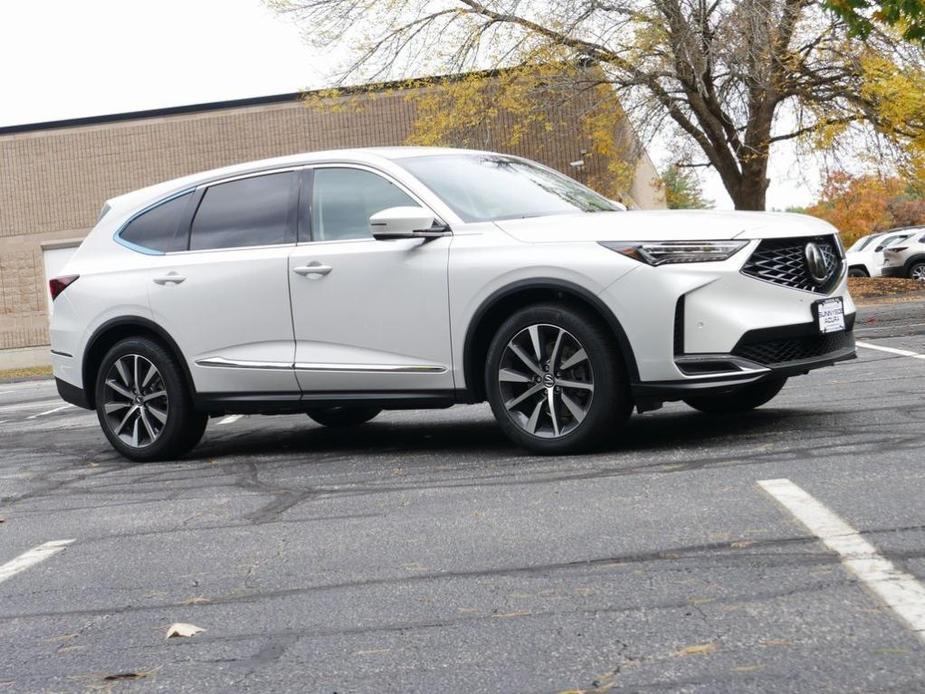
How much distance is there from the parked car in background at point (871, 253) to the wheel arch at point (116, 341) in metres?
27.1

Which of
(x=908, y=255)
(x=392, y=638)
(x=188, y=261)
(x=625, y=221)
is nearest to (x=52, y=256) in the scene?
(x=908, y=255)

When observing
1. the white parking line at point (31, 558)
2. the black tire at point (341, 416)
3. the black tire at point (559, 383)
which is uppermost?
the black tire at point (559, 383)

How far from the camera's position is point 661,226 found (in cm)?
639

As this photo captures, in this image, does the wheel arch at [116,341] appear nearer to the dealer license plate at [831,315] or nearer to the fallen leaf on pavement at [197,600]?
the fallen leaf on pavement at [197,600]

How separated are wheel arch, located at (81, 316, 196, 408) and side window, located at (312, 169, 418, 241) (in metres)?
1.26

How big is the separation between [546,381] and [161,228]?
10.1 feet

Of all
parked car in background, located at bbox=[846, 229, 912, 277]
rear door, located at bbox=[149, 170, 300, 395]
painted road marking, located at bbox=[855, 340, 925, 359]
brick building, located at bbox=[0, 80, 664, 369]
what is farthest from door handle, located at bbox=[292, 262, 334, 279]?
parked car in background, located at bbox=[846, 229, 912, 277]

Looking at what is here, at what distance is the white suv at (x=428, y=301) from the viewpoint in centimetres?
637

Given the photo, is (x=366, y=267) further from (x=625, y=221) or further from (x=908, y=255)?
(x=908, y=255)

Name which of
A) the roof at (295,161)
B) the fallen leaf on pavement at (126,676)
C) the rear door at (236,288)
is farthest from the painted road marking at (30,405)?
the fallen leaf on pavement at (126,676)

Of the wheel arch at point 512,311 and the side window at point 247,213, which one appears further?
the side window at point 247,213

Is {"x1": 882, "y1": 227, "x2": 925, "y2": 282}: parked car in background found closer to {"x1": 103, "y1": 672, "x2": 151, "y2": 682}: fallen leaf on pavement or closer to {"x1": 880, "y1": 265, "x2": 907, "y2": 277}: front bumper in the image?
{"x1": 880, "y1": 265, "x2": 907, "y2": 277}: front bumper

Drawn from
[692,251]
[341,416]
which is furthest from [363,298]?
[341,416]

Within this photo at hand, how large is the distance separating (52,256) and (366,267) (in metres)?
30.8
